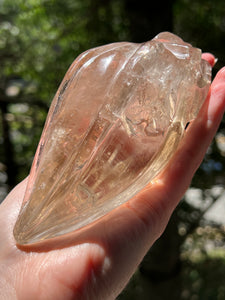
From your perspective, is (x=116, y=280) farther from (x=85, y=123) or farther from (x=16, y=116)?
(x=16, y=116)

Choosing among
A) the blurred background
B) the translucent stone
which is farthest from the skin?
the blurred background

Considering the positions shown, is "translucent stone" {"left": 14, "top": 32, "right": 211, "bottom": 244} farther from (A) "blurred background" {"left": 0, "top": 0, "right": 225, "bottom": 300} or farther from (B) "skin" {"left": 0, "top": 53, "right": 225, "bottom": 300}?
(A) "blurred background" {"left": 0, "top": 0, "right": 225, "bottom": 300}

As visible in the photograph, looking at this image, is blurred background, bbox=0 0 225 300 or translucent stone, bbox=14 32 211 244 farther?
blurred background, bbox=0 0 225 300

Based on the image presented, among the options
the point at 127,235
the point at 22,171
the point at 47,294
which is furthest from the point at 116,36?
the point at 47,294

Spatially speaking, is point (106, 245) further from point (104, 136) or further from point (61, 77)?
point (61, 77)

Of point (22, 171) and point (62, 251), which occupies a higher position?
point (62, 251)

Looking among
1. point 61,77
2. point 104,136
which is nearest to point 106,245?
point 104,136
